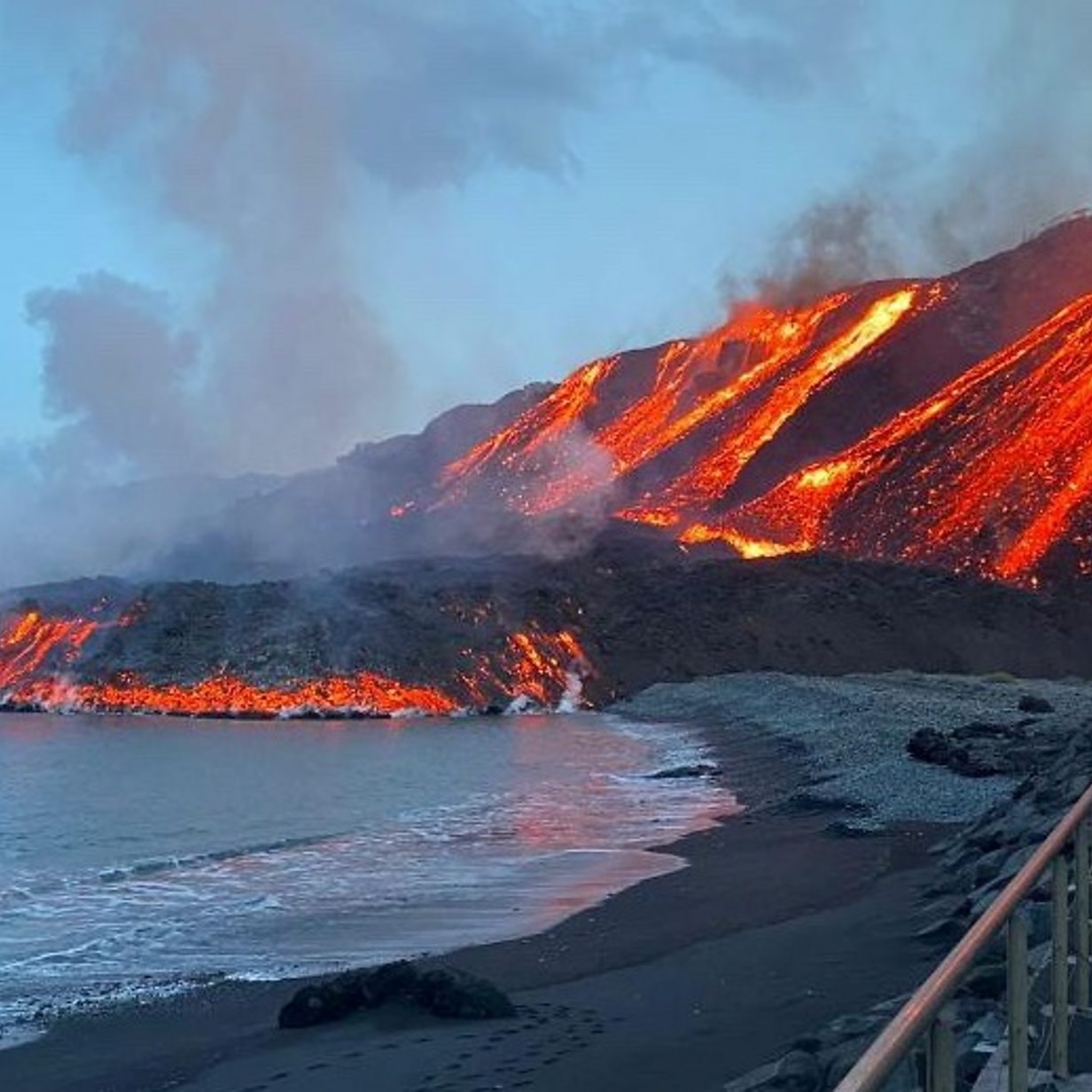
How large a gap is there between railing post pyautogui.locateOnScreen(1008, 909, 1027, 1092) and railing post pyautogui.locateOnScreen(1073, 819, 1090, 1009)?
1.63 meters

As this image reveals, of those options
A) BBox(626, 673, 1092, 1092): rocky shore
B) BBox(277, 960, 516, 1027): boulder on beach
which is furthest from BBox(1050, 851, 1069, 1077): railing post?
BBox(277, 960, 516, 1027): boulder on beach

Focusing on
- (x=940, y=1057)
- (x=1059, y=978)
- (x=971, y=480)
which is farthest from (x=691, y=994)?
(x=971, y=480)

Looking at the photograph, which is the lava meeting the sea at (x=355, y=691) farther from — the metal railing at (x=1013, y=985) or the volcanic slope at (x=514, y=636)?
the metal railing at (x=1013, y=985)

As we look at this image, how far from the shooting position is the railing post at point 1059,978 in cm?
597

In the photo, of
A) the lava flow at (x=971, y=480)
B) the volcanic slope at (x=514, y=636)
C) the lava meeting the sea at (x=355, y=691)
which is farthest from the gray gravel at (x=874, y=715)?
the lava flow at (x=971, y=480)

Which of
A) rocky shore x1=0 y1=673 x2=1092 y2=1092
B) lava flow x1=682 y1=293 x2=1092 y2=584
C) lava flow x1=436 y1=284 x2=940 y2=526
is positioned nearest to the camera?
rocky shore x1=0 y1=673 x2=1092 y2=1092

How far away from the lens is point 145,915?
2219 cm

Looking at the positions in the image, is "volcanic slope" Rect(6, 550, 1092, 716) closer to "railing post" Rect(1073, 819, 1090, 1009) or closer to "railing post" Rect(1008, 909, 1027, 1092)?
"railing post" Rect(1073, 819, 1090, 1009)

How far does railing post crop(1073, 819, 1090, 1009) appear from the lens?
21.6ft

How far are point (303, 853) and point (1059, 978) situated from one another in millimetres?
24825

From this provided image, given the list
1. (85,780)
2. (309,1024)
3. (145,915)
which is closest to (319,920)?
(145,915)

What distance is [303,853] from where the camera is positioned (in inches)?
1167

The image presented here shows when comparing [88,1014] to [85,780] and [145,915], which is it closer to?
[145,915]

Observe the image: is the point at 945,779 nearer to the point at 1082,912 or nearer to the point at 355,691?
the point at 1082,912
